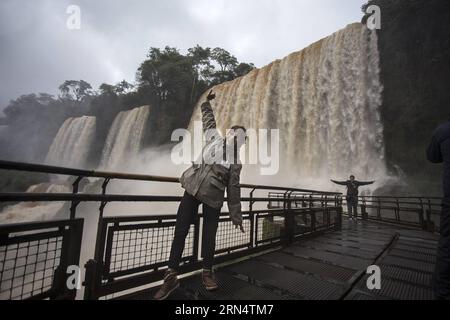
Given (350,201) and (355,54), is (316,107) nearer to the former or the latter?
(355,54)

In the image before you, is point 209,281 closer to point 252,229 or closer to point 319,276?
point 319,276

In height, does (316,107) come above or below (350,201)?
above

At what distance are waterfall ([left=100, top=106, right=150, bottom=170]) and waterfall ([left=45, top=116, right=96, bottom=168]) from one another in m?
3.84

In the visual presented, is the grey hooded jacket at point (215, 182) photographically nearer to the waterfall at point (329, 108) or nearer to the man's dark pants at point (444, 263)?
the man's dark pants at point (444, 263)

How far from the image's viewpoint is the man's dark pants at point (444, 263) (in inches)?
82.9

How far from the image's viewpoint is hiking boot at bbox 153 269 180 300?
2145 millimetres

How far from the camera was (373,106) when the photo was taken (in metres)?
15.4

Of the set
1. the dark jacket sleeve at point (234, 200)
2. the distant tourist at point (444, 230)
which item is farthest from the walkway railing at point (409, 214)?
the dark jacket sleeve at point (234, 200)

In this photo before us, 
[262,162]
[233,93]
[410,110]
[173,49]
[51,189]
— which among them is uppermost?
[173,49]

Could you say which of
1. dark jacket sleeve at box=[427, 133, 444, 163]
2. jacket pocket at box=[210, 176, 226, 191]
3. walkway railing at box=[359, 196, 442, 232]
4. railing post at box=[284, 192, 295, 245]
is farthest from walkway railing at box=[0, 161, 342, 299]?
walkway railing at box=[359, 196, 442, 232]

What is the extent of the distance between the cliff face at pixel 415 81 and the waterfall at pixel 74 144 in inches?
1479

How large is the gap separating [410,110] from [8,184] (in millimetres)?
42997

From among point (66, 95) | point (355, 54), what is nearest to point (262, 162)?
point (355, 54)
